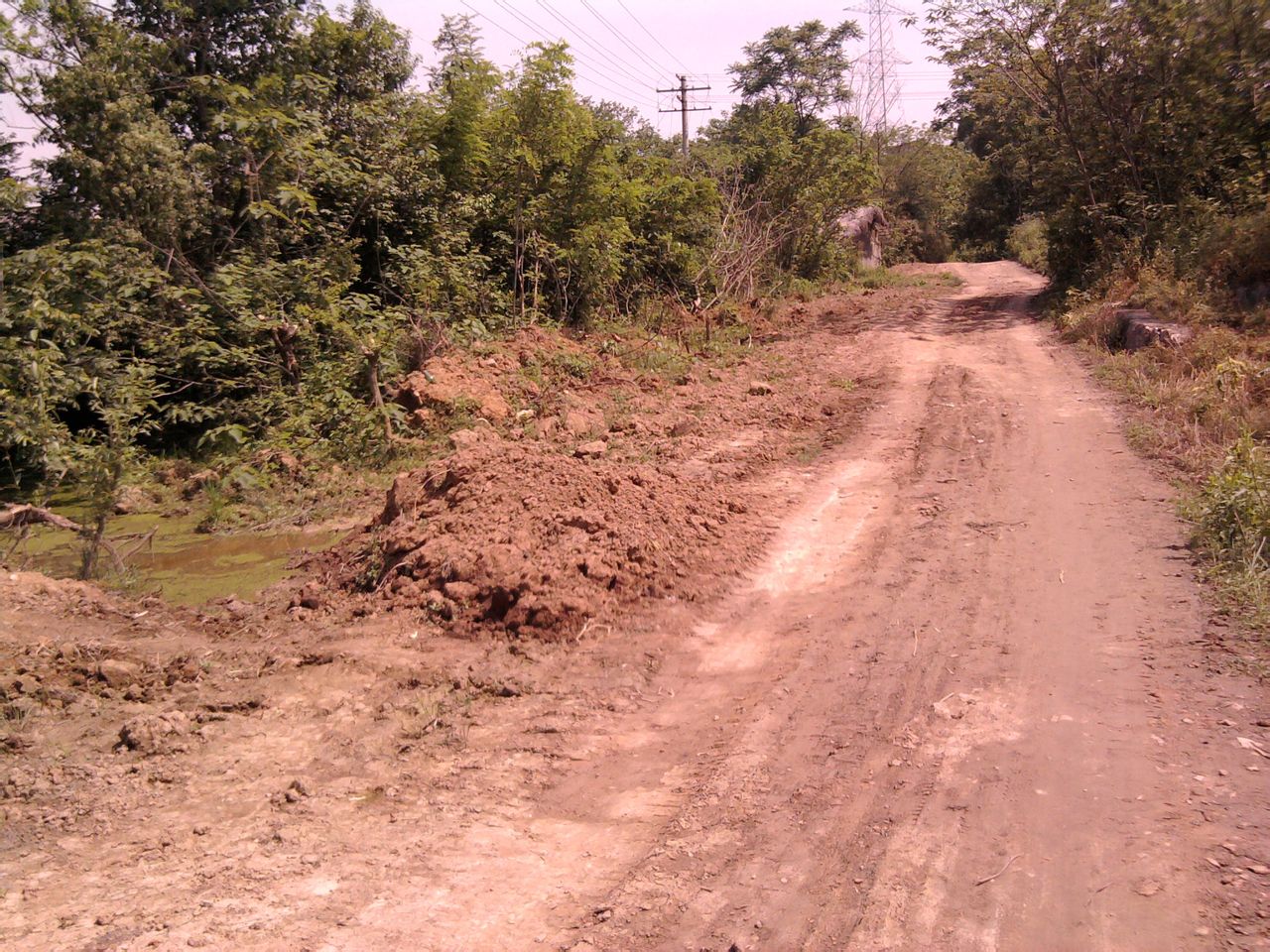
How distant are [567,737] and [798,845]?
4.71 ft

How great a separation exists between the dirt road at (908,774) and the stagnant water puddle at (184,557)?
13.0 ft

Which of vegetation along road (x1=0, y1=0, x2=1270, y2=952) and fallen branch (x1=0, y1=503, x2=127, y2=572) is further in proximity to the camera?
fallen branch (x1=0, y1=503, x2=127, y2=572)

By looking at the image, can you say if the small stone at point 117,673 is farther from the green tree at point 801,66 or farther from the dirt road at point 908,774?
the green tree at point 801,66

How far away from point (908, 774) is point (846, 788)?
30cm

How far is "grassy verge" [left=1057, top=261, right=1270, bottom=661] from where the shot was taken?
17.7 feet

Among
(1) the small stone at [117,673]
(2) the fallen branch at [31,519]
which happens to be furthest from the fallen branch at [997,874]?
(2) the fallen branch at [31,519]

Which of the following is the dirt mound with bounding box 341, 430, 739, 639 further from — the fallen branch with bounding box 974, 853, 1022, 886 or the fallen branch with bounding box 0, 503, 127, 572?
the fallen branch with bounding box 0, 503, 127, 572

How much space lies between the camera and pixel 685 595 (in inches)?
226

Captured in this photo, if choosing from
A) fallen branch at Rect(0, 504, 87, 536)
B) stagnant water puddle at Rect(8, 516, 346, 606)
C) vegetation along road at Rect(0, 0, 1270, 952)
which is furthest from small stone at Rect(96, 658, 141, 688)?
fallen branch at Rect(0, 504, 87, 536)

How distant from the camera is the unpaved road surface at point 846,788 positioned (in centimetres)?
299

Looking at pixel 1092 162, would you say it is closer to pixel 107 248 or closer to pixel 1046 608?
pixel 1046 608

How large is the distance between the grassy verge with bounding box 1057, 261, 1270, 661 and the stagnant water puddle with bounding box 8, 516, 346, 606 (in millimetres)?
7092

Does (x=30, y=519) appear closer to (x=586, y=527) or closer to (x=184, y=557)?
(x=184, y=557)

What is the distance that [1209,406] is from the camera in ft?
26.9
